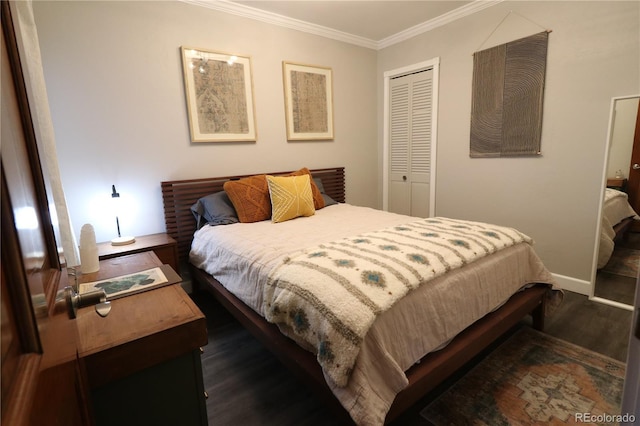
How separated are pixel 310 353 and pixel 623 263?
280cm

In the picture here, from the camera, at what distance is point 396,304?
4.46 ft

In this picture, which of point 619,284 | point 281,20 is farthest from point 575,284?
→ point 281,20

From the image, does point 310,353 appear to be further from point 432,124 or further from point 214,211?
point 432,124

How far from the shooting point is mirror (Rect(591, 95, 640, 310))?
2.41 meters

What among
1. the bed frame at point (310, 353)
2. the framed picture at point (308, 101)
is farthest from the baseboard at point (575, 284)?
the framed picture at point (308, 101)

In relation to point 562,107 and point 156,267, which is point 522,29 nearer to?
point 562,107

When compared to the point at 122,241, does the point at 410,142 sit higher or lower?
higher

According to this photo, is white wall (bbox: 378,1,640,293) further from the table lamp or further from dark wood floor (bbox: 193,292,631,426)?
the table lamp

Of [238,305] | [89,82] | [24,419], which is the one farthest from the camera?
[89,82]

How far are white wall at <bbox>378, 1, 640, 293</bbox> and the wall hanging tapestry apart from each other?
0.07m

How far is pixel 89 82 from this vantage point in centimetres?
244

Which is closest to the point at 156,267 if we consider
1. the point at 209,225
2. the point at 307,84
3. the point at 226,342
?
the point at 226,342

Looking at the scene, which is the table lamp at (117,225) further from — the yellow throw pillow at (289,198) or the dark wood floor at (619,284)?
the dark wood floor at (619,284)

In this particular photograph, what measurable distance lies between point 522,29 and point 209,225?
3277 mm
